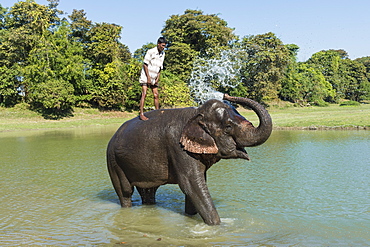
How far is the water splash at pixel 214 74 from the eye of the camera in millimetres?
57312

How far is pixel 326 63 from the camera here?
9256 cm

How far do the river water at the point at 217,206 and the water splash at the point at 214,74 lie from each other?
142ft

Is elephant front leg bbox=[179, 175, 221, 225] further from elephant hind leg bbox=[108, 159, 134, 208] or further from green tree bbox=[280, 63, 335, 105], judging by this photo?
green tree bbox=[280, 63, 335, 105]

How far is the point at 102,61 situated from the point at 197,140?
51.7 metres

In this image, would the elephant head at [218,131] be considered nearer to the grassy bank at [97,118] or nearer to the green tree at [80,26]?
the grassy bank at [97,118]

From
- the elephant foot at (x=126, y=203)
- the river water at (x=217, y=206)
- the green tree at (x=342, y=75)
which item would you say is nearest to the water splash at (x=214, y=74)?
the green tree at (x=342, y=75)

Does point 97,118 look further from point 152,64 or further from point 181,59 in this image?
point 152,64

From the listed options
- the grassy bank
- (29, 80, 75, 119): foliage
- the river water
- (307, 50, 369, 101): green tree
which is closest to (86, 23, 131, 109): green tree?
the grassy bank

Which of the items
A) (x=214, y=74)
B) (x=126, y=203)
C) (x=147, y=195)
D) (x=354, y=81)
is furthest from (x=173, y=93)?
(x=354, y=81)

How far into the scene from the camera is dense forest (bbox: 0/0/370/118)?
49.1 m

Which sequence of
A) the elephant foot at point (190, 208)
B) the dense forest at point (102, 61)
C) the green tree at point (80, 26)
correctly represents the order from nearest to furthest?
1. the elephant foot at point (190, 208)
2. the dense forest at point (102, 61)
3. the green tree at point (80, 26)

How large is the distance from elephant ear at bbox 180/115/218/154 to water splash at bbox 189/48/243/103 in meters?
49.0

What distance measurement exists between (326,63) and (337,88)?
671 centimetres

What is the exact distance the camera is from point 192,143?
6633 millimetres
